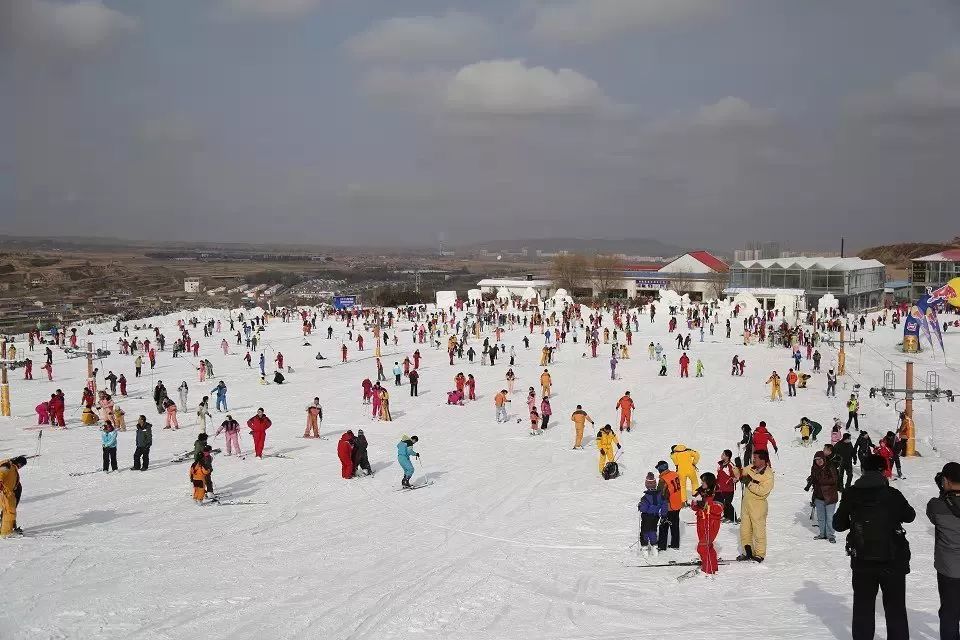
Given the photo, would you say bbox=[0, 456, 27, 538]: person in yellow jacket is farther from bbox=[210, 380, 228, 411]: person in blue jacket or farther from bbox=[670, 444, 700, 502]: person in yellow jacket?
bbox=[210, 380, 228, 411]: person in blue jacket

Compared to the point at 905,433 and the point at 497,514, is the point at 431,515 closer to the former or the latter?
the point at 497,514

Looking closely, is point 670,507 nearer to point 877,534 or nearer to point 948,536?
point 877,534

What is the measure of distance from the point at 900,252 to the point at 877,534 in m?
131

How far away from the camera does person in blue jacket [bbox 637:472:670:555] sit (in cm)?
789

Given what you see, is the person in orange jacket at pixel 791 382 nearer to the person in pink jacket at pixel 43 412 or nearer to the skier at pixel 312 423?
the skier at pixel 312 423

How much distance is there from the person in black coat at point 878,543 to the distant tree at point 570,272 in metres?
65.7

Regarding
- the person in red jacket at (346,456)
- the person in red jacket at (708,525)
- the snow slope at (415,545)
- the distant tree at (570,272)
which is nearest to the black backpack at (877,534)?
the snow slope at (415,545)

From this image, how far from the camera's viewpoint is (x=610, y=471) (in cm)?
1205

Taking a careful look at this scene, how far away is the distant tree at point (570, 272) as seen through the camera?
71062 mm

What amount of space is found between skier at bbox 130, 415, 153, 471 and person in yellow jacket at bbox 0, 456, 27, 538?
361cm

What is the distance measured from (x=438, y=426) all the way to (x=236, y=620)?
10808mm

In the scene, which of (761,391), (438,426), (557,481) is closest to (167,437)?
(438,426)

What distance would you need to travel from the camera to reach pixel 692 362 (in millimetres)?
28141

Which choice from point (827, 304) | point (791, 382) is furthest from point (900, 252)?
point (791, 382)
